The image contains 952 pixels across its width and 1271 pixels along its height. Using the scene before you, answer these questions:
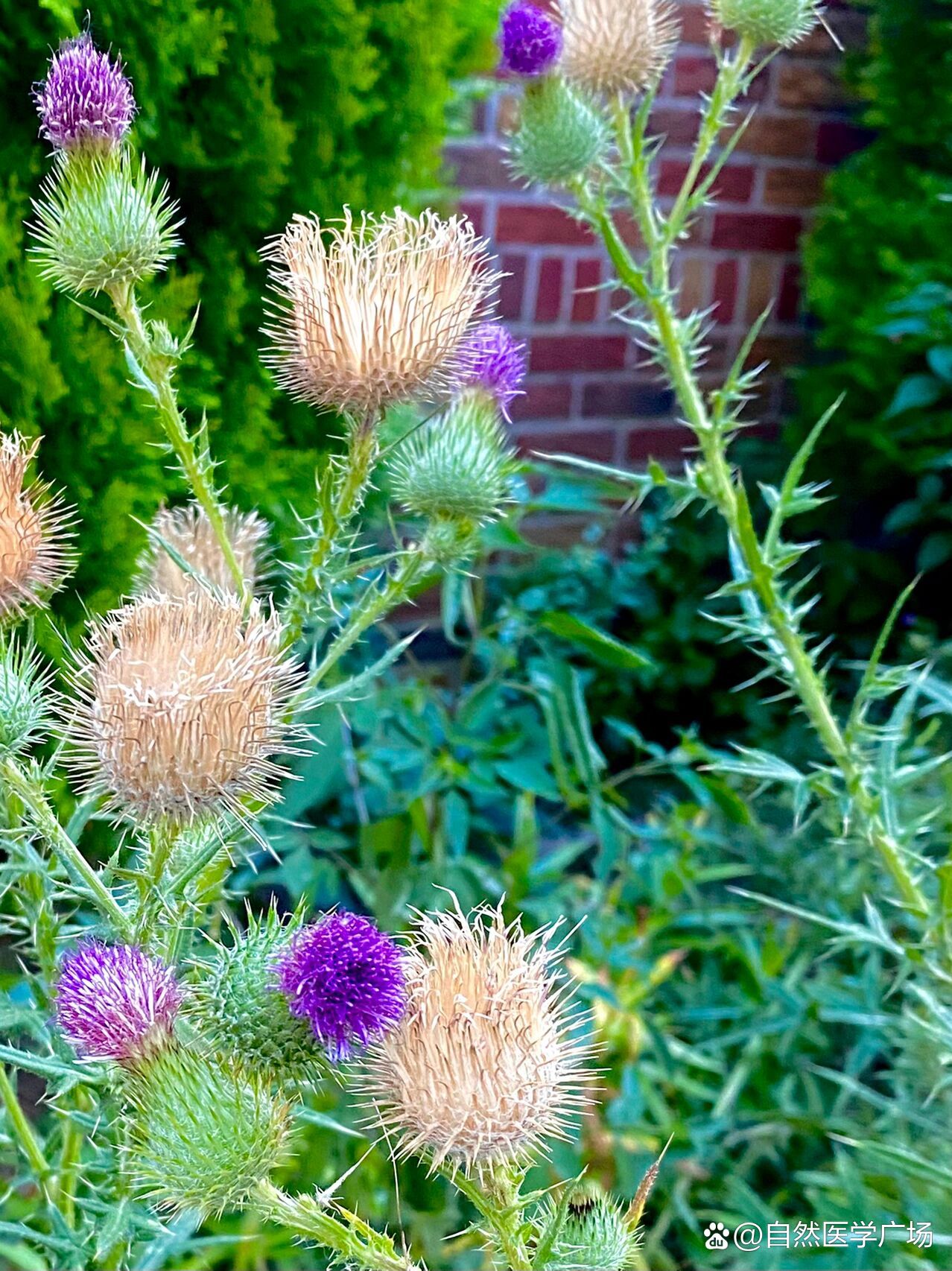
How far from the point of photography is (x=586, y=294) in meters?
A: 2.83

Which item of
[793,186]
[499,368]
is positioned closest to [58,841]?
[499,368]

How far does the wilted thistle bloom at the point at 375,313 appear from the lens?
2.21 ft

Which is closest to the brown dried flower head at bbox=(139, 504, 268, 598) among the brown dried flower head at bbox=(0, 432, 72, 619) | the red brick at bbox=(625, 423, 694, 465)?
the brown dried flower head at bbox=(0, 432, 72, 619)

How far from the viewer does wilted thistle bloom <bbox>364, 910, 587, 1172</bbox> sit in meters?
0.50

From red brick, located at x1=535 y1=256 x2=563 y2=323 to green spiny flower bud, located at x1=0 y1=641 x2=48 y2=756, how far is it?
234 centimetres

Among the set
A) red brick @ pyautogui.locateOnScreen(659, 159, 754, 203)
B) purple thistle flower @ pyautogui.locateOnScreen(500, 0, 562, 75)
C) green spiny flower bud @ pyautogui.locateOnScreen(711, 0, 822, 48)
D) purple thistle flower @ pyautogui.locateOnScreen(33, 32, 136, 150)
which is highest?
green spiny flower bud @ pyautogui.locateOnScreen(711, 0, 822, 48)

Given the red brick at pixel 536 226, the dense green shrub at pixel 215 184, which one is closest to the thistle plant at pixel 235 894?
the dense green shrub at pixel 215 184

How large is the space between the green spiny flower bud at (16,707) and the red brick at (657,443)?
103 inches

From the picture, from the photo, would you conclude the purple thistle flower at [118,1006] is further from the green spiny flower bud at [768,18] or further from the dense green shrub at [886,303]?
the dense green shrub at [886,303]

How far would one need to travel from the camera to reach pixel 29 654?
664mm

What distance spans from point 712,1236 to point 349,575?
775mm

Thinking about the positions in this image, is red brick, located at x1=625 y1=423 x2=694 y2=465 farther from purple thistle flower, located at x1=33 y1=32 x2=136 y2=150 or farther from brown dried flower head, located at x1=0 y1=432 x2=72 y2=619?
brown dried flower head, located at x1=0 y1=432 x2=72 y2=619

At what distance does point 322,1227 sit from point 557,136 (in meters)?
1.05

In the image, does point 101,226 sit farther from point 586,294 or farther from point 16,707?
point 586,294
